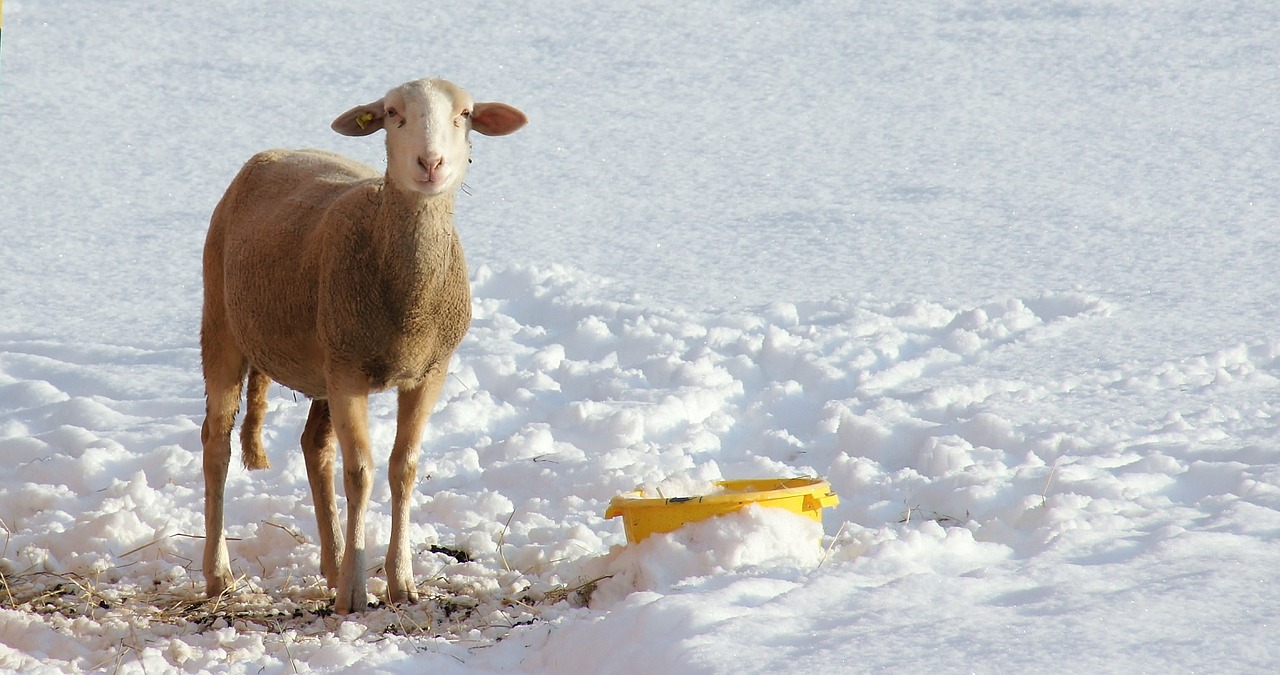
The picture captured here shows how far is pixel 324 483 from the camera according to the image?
4887 millimetres

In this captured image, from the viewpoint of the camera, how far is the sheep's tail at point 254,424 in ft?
17.1

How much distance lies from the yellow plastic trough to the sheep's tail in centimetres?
167

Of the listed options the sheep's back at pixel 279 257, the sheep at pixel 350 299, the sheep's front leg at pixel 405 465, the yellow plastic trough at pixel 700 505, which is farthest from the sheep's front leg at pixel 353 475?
the yellow plastic trough at pixel 700 505

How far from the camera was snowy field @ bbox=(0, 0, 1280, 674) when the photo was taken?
374 cm

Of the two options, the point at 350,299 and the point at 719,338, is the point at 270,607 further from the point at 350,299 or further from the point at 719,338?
the point at 719,338

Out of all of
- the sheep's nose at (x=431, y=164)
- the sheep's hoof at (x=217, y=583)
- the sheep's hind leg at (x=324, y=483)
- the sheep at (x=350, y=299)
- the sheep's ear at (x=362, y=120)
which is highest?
the sheep's ear at (x=362, y=120)

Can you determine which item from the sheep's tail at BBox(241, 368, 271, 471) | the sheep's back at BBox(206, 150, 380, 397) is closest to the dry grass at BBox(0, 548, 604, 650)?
the sheep's tail at BBox(241, 368, 271, 471)

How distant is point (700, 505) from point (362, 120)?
1.71 meters

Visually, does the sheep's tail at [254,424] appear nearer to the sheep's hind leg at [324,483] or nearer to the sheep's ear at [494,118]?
the sheep's hind leg at [324,483]

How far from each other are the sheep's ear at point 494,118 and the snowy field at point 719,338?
1452 mm

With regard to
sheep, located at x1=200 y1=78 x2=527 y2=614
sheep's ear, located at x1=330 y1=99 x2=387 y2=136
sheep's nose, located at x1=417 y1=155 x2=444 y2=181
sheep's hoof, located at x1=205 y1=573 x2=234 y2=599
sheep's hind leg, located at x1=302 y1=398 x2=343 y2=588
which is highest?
sheep's ear, located at x1=330 y1=99 x2=387 y2=136

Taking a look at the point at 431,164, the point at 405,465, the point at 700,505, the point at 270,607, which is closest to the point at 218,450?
the point at 270,607

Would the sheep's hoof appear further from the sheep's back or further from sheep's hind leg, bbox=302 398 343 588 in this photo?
the sheep's back

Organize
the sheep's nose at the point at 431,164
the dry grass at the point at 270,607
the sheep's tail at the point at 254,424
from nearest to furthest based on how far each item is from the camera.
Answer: the sheep's nose at the point at 431,164 < the dry grass at the point at 270,607 < the sheep's tail at the point at 254,424
